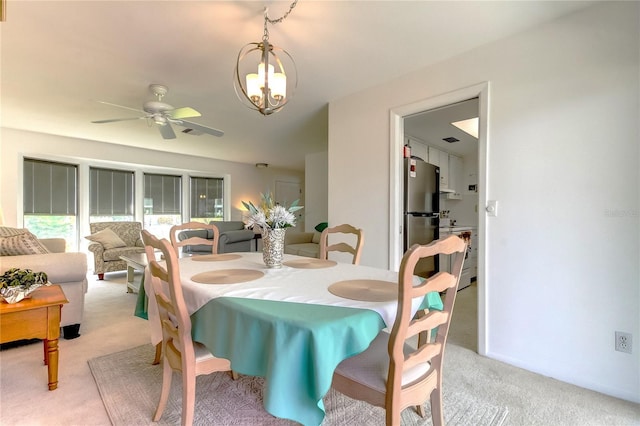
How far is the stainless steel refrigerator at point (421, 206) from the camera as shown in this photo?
3.41 m

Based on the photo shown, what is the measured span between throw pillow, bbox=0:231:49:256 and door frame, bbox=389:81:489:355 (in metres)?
3.18

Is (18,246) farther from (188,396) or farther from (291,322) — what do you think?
(291,322)

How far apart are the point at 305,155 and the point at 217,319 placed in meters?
5.61

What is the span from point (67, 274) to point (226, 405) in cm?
186

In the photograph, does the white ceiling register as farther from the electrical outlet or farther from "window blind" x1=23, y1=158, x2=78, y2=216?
the electrical outlet

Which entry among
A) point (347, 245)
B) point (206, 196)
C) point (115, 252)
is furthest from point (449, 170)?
point (115, 252)

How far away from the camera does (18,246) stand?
2.51 metres

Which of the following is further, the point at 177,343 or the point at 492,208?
the point at 492,208

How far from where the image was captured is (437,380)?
127 centimetres

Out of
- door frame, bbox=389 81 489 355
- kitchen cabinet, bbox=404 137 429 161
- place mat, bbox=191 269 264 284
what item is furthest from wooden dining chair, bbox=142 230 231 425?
kitchen cabinet, bbox=404 137 429 161

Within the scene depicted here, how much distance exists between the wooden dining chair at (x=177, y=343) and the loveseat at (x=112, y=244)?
4.28 metres

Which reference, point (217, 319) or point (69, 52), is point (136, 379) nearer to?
point (217, 319)

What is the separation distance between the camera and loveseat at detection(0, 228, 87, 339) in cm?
233

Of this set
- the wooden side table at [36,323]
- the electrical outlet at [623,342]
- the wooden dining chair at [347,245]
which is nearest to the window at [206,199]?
the wooden side table at [36,323]
